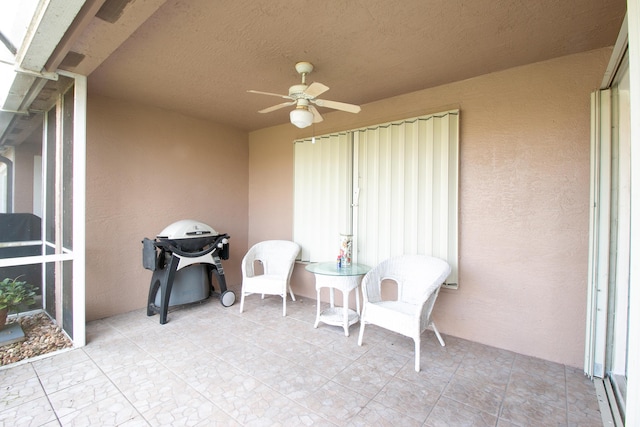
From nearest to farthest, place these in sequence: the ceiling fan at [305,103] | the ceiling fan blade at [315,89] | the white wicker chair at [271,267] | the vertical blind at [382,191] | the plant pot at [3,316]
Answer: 1. the ceiling fan blade at [315,89]
2. the ceiling fan at [305,103]
3. the plant pot at [3,316]
4. the vertical blind at [382,191]
5. the white wicker chair at [271,267]

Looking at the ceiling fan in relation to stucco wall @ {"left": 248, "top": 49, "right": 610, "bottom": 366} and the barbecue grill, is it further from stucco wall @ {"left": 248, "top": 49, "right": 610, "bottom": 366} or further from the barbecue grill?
the barbecue grill

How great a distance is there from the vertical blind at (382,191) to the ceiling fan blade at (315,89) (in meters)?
1.38

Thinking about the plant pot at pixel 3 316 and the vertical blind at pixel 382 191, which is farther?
the vertical blind at pixel 382 191

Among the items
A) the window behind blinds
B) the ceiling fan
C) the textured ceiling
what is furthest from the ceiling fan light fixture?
the window behind blinds

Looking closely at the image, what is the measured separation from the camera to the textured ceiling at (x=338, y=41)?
1.93m

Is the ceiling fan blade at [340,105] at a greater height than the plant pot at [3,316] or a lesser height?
greater

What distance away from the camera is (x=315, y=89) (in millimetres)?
2252

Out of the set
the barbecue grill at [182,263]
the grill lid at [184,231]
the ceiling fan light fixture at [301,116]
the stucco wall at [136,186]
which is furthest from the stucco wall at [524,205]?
the stucco wall at [136,186]

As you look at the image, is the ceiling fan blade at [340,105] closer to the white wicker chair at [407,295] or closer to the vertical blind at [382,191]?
the vertical blind at [382,191]

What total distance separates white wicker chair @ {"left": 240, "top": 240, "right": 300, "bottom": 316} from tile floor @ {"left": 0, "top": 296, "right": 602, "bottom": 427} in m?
0.58

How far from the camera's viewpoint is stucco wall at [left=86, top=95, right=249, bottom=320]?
11.3 ft

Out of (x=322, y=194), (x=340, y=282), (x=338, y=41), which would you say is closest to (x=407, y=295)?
(x=340, y=282)

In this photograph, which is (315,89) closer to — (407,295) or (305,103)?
(305,103)

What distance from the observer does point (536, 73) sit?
2.63 metres
